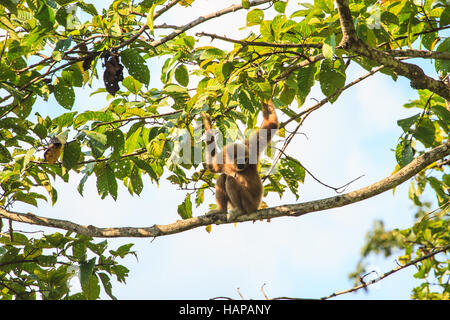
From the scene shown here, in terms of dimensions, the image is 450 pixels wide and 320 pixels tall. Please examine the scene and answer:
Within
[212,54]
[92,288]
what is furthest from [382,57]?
[92,288]

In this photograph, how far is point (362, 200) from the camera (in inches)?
179

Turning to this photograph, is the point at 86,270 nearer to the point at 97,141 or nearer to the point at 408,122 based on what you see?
the point at 97,141

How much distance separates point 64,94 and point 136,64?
124 cm

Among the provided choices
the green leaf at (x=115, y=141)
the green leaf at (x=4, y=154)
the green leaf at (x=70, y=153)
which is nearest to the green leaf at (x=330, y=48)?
the green leaf at (x=115, y=141)

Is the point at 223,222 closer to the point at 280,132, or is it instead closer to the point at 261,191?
the point at 261,191

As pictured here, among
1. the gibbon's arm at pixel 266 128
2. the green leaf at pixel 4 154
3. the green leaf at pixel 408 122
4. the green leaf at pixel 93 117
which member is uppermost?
the gibbon's arm at pixel 266 128

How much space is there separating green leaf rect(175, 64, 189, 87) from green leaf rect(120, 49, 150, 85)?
0.70m

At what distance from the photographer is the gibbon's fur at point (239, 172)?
19.0 ft

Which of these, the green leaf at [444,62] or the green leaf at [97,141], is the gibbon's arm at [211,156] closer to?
the green leaf at [97,141]

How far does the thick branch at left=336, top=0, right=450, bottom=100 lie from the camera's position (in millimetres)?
3515

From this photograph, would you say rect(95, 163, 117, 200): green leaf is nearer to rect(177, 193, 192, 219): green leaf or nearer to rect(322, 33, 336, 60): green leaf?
rect(177, 193, 192, 219): green leaf
